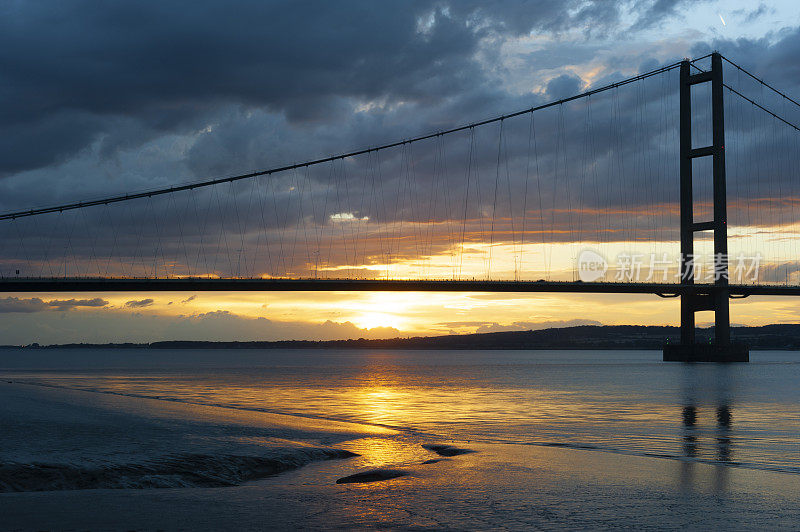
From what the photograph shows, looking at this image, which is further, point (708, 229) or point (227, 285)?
point (708, 229)

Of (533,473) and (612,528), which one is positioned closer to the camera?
(612,528)

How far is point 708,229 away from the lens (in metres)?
81.6

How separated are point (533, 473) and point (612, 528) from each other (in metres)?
4.31

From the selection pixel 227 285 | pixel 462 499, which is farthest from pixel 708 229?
pixel 462 499

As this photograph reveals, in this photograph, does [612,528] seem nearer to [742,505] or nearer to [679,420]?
[742,505]

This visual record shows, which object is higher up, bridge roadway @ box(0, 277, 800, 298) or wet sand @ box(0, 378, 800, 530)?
bridge roadway @ box(0, 277, 800, 298)

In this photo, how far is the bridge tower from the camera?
3214 inches

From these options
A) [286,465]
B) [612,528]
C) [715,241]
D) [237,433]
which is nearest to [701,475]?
[612,528]

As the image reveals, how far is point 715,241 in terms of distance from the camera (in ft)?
267

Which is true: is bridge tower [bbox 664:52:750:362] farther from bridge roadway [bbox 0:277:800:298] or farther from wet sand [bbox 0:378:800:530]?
wet sand [bbox 0:378:800:530]

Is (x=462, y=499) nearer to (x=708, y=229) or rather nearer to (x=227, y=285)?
(x=227, y=285)

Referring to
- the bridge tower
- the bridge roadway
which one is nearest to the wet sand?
the bridge roadway

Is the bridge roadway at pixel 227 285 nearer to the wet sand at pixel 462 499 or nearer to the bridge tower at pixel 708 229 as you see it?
the bridge tower at pixel 708 229

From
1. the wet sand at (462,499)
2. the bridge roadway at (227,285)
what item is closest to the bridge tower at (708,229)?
the bridge roadway at (227,285)
